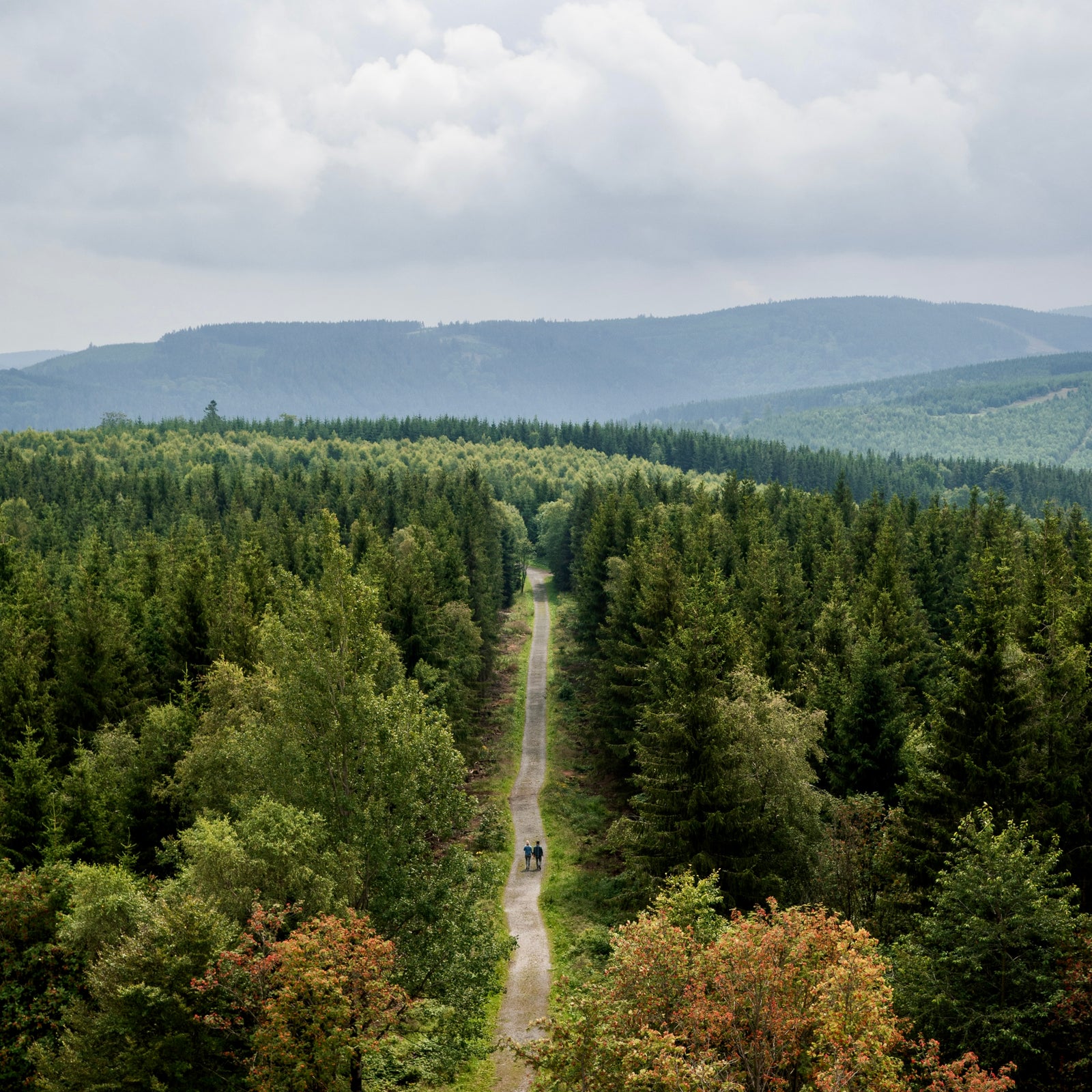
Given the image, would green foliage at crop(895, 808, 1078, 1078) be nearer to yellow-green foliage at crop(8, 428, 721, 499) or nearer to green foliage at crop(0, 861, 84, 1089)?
green foliage at crop(0, 861, 84, 1089)

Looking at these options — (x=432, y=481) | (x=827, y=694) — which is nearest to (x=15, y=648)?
(x=827, y=694)

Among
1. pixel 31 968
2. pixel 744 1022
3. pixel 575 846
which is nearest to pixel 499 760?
pixel 575 846

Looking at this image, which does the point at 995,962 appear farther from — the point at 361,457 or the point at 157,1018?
the point at 361,457

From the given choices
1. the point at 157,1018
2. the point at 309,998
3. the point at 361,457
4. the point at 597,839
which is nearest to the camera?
the point at 309,998

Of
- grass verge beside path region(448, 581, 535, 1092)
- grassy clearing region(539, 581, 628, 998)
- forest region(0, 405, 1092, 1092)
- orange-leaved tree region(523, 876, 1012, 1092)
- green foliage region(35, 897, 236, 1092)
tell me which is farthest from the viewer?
grassy clearing region(539, 581, 628, 998)

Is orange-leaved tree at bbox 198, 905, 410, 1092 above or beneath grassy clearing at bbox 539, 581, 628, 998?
above

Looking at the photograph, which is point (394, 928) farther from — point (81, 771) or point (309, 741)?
point (81, 771)

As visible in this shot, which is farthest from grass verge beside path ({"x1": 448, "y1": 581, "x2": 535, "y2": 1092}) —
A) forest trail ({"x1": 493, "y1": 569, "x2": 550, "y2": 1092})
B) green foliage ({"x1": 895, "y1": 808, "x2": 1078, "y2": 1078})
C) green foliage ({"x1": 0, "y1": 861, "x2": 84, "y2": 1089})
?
green foliage ({"x1": 0, "y1": 861, "x2": 84, "y2": 1089})
